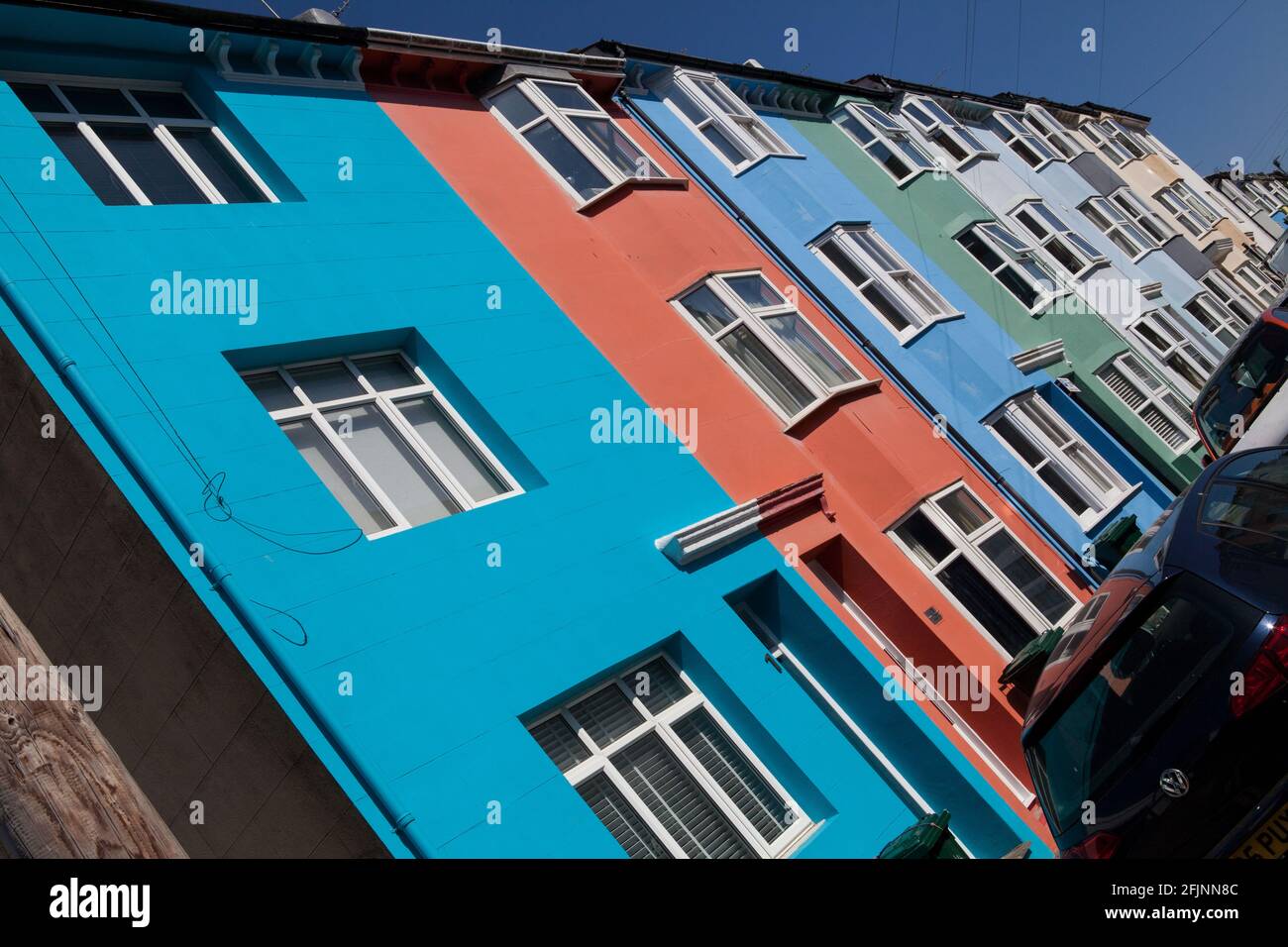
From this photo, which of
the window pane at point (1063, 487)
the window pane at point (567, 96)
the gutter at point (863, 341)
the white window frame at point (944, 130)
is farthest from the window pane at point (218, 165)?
the white window frame at point (944, 130)

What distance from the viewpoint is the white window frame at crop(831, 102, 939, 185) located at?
752 inches

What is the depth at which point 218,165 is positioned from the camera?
9.16m

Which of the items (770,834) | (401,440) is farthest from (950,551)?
(401,440)

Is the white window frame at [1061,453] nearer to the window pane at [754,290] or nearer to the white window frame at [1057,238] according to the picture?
the window pane at [754,290]

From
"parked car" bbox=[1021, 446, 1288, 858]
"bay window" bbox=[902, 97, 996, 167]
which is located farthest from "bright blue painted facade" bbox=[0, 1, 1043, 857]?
"bay window" bbox=[902, 97, 996, 167]

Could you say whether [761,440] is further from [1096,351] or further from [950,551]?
[1096,351]

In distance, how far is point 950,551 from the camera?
11414 mm

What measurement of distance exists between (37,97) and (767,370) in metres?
8.11

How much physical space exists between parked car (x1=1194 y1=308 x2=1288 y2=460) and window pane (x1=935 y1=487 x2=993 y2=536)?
158 inches

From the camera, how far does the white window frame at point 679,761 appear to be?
285 inches

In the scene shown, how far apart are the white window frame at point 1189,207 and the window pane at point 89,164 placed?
113ft

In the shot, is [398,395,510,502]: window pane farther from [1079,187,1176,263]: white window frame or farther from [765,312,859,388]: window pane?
[1079,187,1176,263]: white window frame

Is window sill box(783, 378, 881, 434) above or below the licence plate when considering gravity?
above
